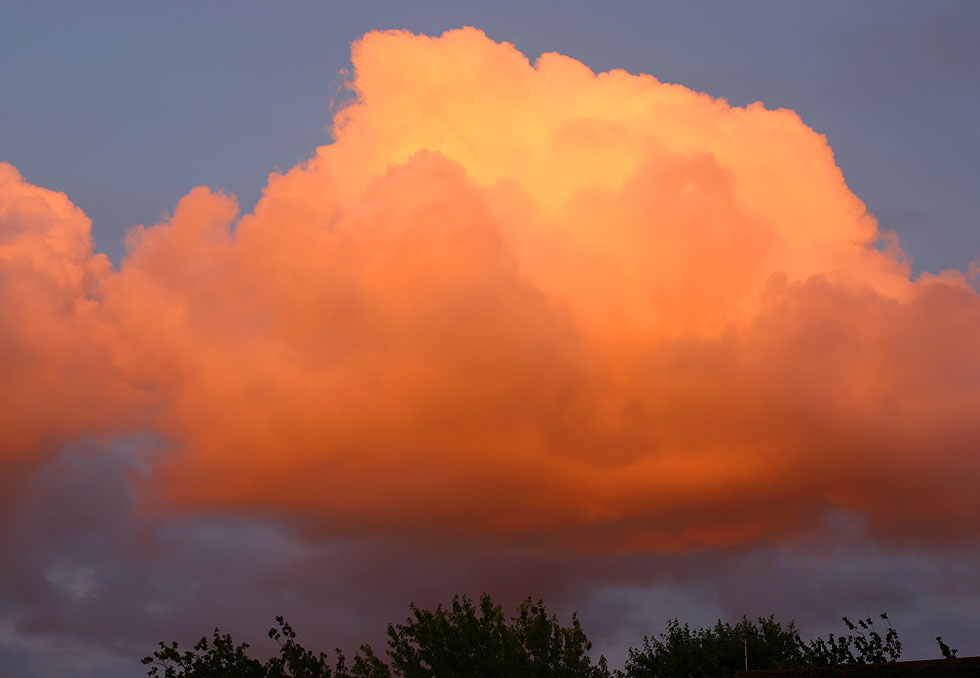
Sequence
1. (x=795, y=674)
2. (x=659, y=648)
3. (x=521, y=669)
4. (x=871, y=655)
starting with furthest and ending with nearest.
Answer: (x=871, y=655) < (x=659, y=648) < (x=521, y=669) < (x=795, y=674)

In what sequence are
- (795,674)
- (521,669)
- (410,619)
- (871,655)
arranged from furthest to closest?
1. (871,655)
2. (410,619)
3. (521,669)
4. (795,674)

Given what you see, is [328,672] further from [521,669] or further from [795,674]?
[795,674]

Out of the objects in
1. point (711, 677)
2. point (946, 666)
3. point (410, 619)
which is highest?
point (410, 619)

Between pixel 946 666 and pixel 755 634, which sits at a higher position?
pixel 755 634

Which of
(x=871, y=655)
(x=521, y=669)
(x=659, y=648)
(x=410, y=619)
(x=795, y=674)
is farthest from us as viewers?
(x=871, y=655)

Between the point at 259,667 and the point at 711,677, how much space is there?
3534cm

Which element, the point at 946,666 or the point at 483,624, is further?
the point at 483,624

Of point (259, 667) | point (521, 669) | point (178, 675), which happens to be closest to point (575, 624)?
point (521, 669)

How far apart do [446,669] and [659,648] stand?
1979cm

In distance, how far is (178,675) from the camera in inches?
3632

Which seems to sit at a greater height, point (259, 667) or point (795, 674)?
point (259, 667)

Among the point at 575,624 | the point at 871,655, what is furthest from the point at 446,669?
the point at 871,655

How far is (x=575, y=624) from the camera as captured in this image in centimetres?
8388

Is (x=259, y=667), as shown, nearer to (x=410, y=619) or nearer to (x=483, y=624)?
(x=410, y=619)
